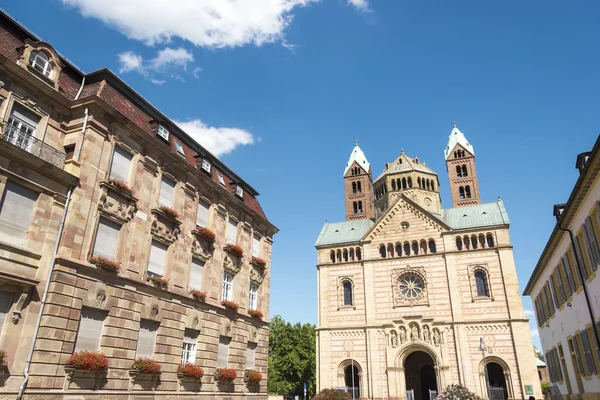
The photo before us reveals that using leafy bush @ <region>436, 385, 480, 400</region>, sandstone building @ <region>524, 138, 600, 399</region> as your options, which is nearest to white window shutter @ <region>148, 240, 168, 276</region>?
leafy bush @ <region>436, 385, 480, 400</region>

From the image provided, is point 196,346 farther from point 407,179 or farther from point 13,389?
point 407,179

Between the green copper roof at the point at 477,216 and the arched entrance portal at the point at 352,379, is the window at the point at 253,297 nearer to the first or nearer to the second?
the arched entrance portal at the point at 352,379

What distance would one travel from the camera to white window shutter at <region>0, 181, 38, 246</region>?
14953 millimetres

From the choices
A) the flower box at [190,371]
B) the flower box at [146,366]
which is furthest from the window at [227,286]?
the flower box at [146,366]

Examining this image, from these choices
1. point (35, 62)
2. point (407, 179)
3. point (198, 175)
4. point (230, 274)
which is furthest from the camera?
point (407, 179)

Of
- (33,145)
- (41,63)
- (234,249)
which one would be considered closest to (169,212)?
(234,249)

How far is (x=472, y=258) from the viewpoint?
49.7 metres

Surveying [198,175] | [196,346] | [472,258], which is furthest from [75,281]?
[472,258]

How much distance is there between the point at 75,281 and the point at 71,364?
3017mm

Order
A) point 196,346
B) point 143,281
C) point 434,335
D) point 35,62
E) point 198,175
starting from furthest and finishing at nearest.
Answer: point 434,335
point 198,175
point 196,346
point 143,281
point 35,62

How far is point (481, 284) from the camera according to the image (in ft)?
160

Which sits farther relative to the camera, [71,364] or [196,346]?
[196,346]

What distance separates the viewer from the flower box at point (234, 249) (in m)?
26.8

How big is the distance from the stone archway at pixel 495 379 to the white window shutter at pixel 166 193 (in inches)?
1439
